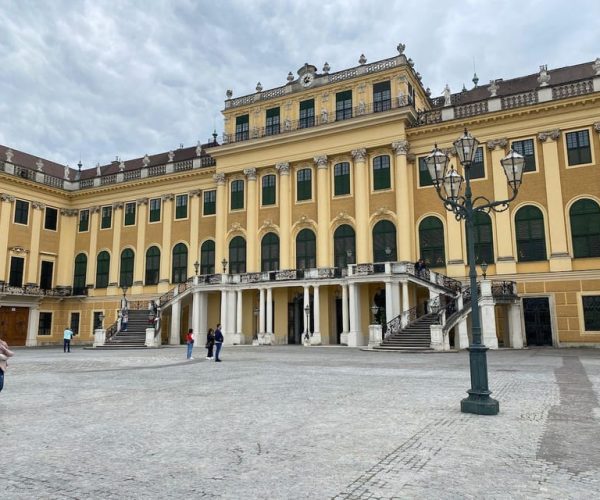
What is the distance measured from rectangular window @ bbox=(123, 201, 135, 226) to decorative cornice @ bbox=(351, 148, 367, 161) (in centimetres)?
2078

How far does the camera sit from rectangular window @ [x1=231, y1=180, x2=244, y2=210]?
125 feet

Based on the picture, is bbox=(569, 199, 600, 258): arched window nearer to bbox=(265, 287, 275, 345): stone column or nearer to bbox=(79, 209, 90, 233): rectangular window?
bbox=(265, 287, 275, 345): stone column

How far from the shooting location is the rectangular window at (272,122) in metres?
37.9

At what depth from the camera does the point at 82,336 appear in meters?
42.9

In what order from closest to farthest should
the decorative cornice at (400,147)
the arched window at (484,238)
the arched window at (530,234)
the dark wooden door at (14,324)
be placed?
1. the arched window at (530,234)
2. the arched window at (484,238)
3. the decorative cornice at (400,147)
4. the dark wooden door at (14,324)

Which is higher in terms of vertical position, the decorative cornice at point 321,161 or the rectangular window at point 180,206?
the decorative cornice at point 321,161

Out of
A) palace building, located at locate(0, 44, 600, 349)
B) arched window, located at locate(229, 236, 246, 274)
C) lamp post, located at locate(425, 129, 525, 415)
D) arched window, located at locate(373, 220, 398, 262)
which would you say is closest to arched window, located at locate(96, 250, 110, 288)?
palace building, located at locate(0, 44, 600, 349)

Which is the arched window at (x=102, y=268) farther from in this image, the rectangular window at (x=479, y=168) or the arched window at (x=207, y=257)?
the rectangular window at (x=479, y=168)

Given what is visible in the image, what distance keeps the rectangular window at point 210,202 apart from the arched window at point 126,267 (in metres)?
8.19

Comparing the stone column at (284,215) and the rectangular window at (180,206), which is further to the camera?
the rectangular window at (180,206)

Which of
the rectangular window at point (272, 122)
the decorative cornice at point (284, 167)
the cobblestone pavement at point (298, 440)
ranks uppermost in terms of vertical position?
the rectangular window at point (272, 122)

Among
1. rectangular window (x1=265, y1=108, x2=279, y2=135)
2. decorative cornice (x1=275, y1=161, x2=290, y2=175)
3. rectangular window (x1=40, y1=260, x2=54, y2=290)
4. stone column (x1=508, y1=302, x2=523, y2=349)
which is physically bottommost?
stone column (x1=508, y1=302, x2=523, y2=349)

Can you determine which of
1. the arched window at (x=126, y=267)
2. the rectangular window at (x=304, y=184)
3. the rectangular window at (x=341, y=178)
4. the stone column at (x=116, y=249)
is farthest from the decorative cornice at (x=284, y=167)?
the stone column at (x=116, y=249)

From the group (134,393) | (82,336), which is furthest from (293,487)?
(82,336)
